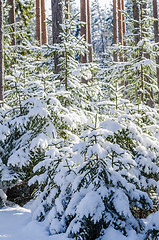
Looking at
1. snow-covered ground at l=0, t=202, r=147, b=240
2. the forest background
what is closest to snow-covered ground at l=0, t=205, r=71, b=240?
snow-covered ground at l=0, t=202, r=147, b=240

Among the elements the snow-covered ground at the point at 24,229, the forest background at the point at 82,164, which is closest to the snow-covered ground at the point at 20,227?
the snow-covered ground at the point at 24,229

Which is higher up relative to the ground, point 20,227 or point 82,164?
point 82,164

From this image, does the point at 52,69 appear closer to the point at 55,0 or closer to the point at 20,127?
the point at 55,0

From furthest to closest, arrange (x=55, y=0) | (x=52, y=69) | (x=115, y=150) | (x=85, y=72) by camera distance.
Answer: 1. (x=52, y=69)
2. (x=55, y=0)
3. (x=85, y=72)
4. (x=115, y=150)

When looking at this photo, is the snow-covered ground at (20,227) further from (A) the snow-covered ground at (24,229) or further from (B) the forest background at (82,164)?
(B) the forest background at (82,164)

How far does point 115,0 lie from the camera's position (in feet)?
72.6

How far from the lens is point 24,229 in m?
3.93

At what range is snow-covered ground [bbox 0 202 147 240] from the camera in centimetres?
329

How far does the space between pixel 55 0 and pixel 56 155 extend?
5214 millimetres

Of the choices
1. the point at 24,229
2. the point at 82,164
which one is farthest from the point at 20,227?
the point at 82,164

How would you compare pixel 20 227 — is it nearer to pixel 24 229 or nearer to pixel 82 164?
pixel 24 229

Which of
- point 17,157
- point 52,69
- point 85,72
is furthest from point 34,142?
point 52,69

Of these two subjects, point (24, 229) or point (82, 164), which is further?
point (24, 229)

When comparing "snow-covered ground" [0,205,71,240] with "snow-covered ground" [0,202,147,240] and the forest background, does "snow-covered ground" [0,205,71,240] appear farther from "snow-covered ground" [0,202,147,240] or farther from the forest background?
the forest background
